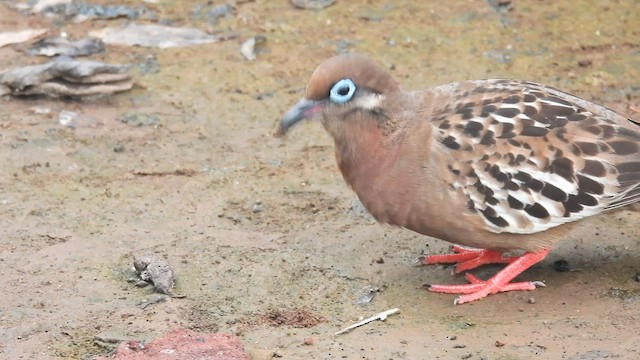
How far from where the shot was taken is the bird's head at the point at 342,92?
21.3ft

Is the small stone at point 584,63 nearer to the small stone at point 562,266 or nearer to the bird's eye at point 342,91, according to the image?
the small stone at point 562,266

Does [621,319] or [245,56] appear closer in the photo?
[621,319]

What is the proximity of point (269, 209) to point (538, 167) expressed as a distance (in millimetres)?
2104

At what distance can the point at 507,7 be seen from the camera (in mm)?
10641

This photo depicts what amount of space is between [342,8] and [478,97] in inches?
168

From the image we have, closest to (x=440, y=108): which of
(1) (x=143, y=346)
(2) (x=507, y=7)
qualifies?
(1) (x=143, y=346)

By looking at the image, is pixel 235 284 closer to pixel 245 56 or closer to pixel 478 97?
pixel 478 97

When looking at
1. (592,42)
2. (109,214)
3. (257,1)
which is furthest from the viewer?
(257,1)

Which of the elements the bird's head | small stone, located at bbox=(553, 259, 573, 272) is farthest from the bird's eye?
small stone, located at bbox=(553, 259, 573, 272)

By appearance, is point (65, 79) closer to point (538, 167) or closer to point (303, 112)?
point (303, 112)

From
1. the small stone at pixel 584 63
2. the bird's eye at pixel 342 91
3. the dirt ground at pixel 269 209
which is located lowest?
the dirt ground at pixel 269 209

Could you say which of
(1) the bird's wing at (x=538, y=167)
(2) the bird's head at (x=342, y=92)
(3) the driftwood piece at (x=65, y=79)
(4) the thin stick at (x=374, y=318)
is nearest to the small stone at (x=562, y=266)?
(1) the bird's wing at (x=538, y=167)

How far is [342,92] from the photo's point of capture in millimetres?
6508

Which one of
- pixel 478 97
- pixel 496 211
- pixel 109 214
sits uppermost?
pixel 478 97
